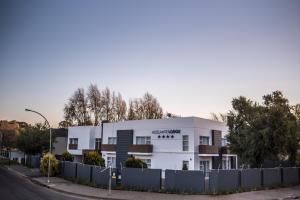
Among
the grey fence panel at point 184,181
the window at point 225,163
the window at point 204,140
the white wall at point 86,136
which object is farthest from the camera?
the white wall at point 86,136

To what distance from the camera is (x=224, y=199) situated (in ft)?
73.9

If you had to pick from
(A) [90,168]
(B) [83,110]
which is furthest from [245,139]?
(B) [83,110]

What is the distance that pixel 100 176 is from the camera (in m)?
28.9

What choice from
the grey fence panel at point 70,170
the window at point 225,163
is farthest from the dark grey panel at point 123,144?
the window at point 225,163

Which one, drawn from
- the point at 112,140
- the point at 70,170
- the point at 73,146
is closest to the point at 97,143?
the point at 112,140

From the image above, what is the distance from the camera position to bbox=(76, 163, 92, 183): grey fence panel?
30630 mm

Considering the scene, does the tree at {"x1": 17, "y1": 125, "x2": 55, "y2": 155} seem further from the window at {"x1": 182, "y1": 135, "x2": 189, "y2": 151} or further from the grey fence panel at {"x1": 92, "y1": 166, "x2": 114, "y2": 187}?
the grey fence panel at {"x1": 92, "y1": 166, "x2": 114, "y2": 187}

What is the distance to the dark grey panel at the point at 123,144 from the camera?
145 feet

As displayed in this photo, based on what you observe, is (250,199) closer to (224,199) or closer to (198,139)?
(224,199)

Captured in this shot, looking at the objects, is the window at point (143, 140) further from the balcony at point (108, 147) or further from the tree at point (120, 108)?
the tree at point (120, 108)

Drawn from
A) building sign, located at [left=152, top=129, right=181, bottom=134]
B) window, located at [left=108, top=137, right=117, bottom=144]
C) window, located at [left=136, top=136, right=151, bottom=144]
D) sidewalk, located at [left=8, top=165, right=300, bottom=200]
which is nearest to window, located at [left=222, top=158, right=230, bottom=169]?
building sign, located at [left=152, top=129, right=181, bottom=134]

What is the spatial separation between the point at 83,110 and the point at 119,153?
2880 centimetres

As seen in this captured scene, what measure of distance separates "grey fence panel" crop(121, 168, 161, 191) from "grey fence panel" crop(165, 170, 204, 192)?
867 mm

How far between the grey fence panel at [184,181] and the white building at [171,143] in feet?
36.1
